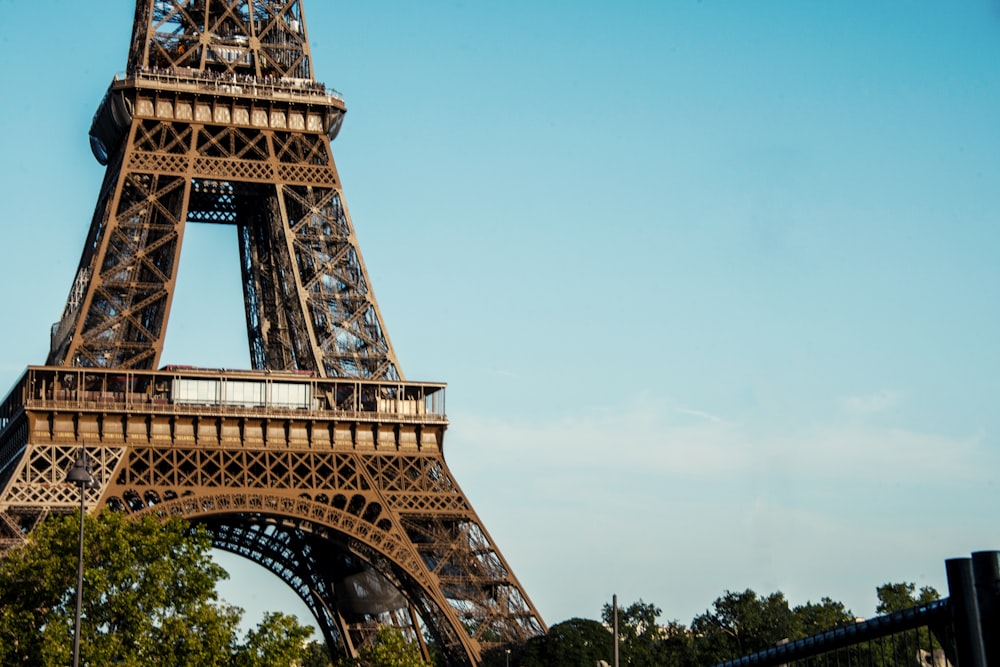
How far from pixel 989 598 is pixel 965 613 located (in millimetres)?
243

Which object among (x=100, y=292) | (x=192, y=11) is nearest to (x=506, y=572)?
(x=100, y=292)

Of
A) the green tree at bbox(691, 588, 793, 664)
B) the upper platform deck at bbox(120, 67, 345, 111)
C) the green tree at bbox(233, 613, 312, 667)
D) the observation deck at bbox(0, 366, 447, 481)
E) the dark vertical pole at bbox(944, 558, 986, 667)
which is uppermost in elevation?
the upper platform deck at bbox(120, 67, 345, 111)

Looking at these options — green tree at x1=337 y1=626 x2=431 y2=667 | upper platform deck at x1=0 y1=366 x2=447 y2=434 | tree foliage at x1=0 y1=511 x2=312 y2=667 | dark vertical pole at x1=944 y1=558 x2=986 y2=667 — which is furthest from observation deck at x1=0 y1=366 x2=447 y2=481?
dark vertical pole at x1=944 y1=558 x2=986 y2=667

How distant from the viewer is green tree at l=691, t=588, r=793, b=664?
86625mm

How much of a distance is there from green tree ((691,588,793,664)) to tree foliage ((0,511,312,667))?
138 ft

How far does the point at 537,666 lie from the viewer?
58.0 metres

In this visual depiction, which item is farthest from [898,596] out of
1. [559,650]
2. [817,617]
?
[559,650]

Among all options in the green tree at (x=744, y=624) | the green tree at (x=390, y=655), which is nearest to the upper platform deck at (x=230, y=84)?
the green tree at (x=390, y=655)

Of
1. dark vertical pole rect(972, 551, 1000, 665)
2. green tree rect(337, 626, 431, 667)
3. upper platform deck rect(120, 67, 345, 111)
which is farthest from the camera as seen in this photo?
upper platform deck rect(120, 67, 345, 111)

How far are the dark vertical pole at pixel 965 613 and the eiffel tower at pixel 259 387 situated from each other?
153 ft

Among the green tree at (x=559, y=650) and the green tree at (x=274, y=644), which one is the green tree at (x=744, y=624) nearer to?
→ the green tree at (x=559, y=650)

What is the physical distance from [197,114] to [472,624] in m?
26.4

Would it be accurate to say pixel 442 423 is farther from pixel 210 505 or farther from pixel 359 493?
pixel 210 505

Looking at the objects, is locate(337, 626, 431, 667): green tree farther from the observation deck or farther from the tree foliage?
the tree foliage
